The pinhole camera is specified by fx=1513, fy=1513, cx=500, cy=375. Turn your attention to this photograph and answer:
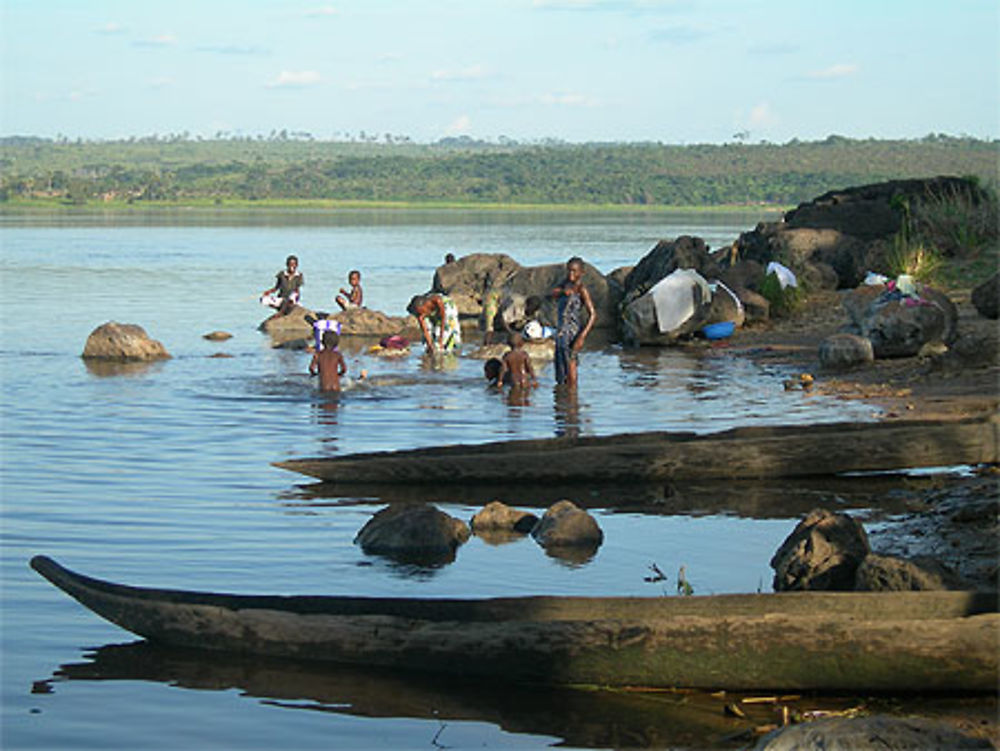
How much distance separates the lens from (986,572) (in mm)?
7676

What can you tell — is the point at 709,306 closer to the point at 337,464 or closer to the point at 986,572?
the point at 337,464

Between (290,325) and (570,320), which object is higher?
(570,320)

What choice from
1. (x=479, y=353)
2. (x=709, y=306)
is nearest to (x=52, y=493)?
(x=479, y=353)

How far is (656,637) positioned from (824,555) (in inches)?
66.2

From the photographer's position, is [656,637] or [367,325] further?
[367,325]

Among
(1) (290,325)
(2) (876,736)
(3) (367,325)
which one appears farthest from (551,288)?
(2) (876,736)

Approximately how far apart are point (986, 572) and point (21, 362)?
16.4 m

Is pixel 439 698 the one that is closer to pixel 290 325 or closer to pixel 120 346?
pixel 120 346

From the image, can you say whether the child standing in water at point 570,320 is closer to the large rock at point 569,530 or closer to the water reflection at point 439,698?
the large rock at point 569,530

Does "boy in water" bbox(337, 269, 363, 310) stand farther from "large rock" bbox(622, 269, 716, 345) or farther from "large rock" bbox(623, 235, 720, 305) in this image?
"large rock" bbox(622, 269, 716, 345)

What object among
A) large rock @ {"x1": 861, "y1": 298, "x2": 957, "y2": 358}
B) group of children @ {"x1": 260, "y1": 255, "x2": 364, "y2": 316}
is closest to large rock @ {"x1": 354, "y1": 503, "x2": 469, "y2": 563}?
large rock @ {"x1": 861, "y1": 298, "x2": 957, "y2": 358}

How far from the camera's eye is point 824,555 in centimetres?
760

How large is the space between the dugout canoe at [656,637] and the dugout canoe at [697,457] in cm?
406

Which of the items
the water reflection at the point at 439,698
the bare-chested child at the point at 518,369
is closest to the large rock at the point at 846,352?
the bare-chested child at the point at 518,369
